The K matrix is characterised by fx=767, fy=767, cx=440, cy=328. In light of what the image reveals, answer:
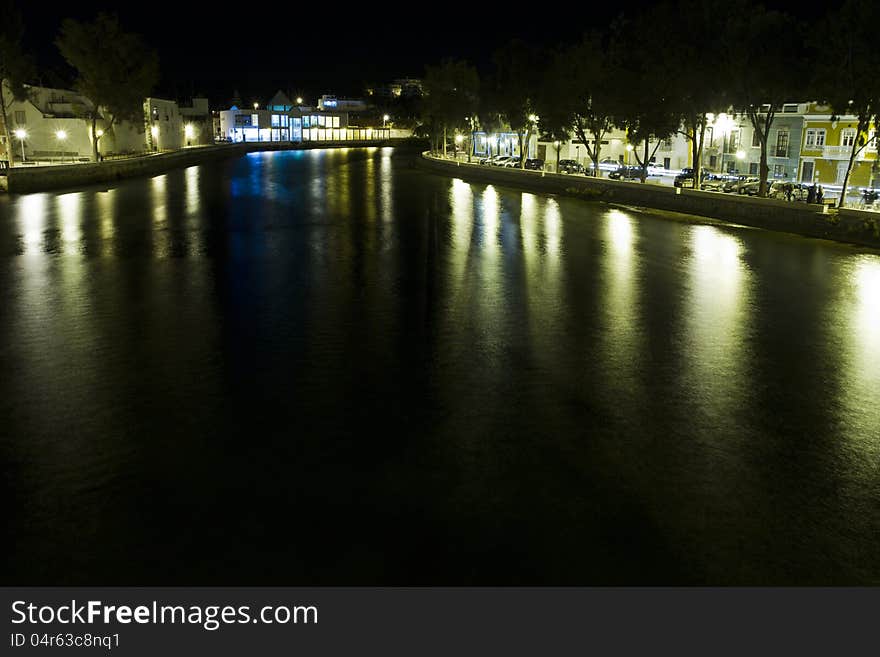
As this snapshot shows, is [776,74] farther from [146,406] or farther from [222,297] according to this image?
[146,406]

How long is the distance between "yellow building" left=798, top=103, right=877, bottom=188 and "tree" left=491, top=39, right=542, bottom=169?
57.3 feet

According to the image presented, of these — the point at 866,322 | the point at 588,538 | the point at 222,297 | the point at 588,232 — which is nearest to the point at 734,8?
the point at 588,232

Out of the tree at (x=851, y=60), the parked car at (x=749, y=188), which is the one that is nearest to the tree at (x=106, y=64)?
the parked car at (x=749, y=188)

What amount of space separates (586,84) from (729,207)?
52.3 ft

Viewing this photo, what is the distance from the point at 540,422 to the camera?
28.9 feet

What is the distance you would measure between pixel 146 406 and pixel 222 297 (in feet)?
20.8

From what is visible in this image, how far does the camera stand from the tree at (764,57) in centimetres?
3281

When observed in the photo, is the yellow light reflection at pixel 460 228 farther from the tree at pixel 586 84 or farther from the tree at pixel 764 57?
the tree at pixel 764 57

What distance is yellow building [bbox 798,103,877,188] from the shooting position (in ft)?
138

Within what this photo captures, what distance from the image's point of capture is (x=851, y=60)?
28.4 meters

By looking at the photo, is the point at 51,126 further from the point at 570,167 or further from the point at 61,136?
the point at 570,167

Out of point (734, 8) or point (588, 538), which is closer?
point (588, 538)

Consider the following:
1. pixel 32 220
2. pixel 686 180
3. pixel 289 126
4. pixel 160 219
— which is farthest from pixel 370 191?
pixel 289 126
